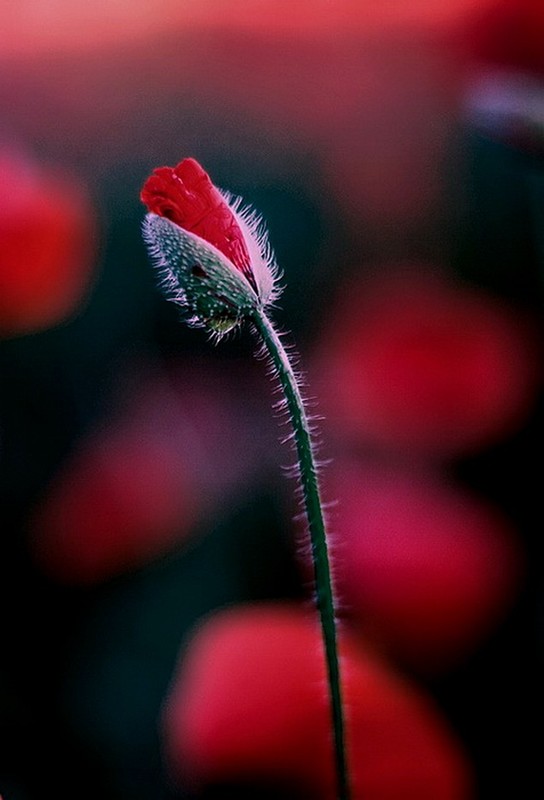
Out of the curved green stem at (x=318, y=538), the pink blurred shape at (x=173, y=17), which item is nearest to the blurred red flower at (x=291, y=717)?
the curved green stem at (x=318, y=538)

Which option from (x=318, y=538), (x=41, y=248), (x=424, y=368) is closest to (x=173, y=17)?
(x=41, y=248)

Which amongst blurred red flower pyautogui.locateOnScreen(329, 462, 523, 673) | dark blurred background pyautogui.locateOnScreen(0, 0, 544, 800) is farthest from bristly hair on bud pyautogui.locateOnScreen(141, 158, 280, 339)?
blurred red flower pyautogui.locateOnScreen(329, 462, 523, 673)

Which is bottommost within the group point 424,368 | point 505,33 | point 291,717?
point 291,717

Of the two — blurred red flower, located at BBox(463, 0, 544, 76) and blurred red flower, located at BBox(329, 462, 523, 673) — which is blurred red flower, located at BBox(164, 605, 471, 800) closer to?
blurred red flower, located at BBox(329, 462, 523, 673)

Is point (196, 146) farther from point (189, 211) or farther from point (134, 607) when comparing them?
point (134, 607)

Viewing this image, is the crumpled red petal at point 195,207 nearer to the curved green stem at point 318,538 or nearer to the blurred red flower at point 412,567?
the curved green stem at point 318,538

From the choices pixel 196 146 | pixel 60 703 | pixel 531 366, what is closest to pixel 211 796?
pixel 60 703

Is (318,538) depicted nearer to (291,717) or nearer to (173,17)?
(291,717)
